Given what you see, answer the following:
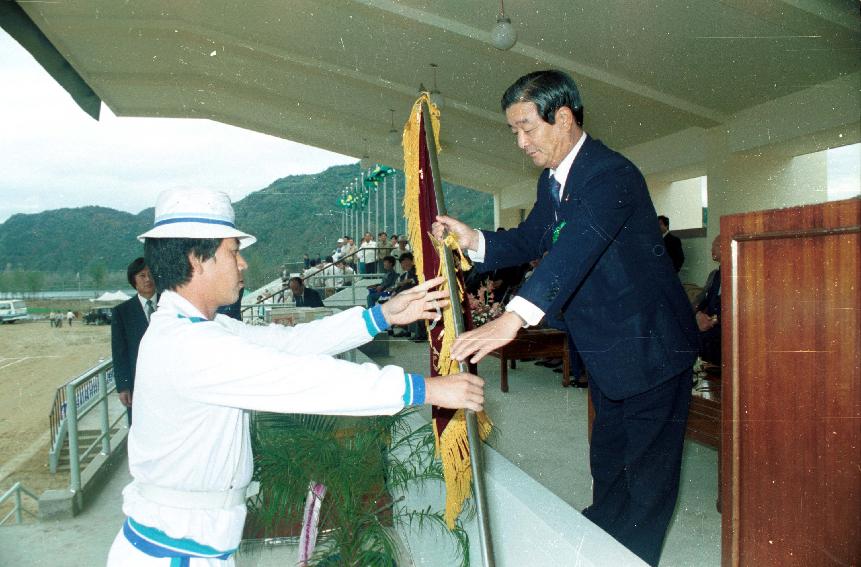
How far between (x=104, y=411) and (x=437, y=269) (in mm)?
2714

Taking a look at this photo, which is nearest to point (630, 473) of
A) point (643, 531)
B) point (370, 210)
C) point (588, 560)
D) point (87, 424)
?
point (643, 531)

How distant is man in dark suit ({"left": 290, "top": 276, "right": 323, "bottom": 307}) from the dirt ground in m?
0.91

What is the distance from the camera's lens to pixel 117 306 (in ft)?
9.65

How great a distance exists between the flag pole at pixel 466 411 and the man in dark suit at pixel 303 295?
1.81 meters

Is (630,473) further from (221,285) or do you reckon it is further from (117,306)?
(117,306)

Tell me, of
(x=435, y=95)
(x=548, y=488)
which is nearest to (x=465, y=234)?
(x=548, y=488)

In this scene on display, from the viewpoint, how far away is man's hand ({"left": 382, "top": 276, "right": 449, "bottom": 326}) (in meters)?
1.37

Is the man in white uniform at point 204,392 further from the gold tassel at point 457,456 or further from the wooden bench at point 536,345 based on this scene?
the wooden bench at point 536,345

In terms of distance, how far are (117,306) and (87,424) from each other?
1.97 metres

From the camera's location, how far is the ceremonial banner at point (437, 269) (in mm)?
1354

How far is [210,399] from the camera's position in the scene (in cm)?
108

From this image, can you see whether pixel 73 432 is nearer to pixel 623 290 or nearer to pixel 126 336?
pixel 126 336

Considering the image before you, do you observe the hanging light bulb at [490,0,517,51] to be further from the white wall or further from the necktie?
the necktie

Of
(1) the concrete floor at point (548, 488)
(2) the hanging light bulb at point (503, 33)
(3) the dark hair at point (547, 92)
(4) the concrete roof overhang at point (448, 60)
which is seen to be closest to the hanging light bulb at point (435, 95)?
(4) the concrete roof overhang at point (448, 60)
